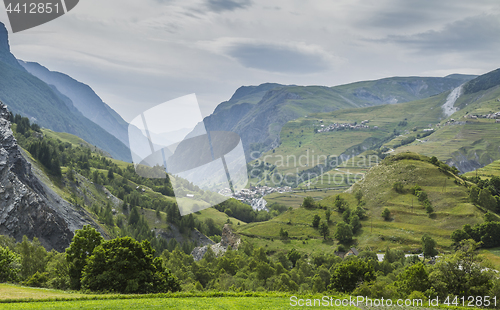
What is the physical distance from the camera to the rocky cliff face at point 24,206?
105062 millimetres

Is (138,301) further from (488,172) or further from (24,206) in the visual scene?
(488,172)

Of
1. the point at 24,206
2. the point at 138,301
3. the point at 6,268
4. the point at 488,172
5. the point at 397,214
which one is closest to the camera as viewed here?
the point at 138,301

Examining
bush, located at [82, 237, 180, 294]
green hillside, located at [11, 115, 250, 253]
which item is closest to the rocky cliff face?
green hillside, located at [11, 115, 250, 253]

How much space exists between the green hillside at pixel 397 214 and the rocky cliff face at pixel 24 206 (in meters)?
66.2

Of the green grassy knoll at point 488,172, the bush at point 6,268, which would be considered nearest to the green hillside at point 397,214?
the green grassy knoll at point 488,172

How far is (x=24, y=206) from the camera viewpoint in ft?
358

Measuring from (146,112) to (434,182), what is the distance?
130m

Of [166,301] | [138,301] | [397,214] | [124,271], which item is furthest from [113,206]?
[166,301]

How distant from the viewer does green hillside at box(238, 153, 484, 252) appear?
326ft

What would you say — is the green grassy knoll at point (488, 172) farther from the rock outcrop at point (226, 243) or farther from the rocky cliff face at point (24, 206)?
the rocky cliff face at point (24, 206)

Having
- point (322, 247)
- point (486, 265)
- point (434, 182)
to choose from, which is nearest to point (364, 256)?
point (322, 247)

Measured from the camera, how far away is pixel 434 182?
122688 millimetres

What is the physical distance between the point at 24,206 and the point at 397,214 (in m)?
126

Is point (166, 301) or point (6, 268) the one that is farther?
point (6, 268)
